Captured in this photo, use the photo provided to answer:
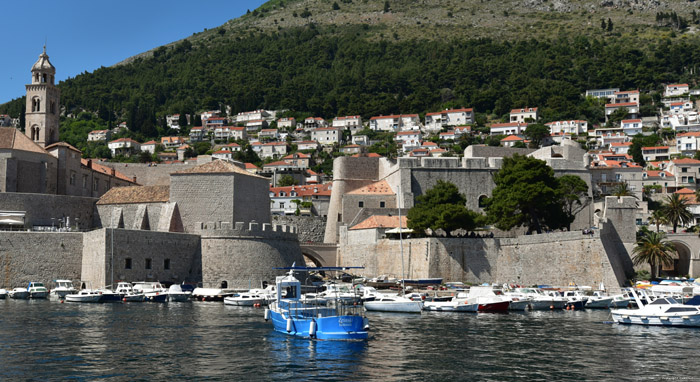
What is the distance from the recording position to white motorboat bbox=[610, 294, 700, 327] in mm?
31047

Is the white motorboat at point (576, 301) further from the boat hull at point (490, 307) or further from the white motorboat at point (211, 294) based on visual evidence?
the white motorboat at point (211, 294)

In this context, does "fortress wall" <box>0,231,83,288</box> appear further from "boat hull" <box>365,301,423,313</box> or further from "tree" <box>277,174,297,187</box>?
"tree" <box>277,174,297,187</box>

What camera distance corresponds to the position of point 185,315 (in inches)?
1313

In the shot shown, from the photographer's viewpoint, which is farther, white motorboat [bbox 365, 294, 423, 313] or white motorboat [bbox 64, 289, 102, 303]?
white motorboat [bbox 64, 289, 102, 303]

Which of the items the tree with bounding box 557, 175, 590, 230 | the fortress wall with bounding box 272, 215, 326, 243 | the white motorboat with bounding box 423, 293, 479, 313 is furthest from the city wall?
the fortress wall with bounding box 272, 215, 326, 243

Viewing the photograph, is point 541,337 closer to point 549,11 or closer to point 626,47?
point 626,47

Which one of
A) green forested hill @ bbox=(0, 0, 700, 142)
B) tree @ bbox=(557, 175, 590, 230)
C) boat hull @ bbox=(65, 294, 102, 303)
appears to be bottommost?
boat hull @ bbox=(65, 294, 102, 303)

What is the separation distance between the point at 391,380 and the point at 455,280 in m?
27.3

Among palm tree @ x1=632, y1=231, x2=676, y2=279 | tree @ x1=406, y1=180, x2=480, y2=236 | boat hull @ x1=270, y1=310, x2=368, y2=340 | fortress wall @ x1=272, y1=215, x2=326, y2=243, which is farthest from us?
fortress wall @ x1=272, y1=215, x2=326, y2=243

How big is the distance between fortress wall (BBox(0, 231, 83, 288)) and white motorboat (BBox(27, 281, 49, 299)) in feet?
2.46

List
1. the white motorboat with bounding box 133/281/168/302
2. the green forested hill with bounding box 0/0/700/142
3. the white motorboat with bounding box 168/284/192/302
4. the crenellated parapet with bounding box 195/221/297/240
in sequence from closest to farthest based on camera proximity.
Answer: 1. the white motorboat with bounding box 133/281/168/302
2. the white motorboat with bounding box 168/284/192/302
3. the crenellated parapet with bounding box 195/221/297/240
4. the green forested hill with bounding box 0/0/700/142

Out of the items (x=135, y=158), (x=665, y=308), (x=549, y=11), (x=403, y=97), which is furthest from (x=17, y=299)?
(x=549, y=11)

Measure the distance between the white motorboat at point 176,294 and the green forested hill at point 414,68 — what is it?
9078cm

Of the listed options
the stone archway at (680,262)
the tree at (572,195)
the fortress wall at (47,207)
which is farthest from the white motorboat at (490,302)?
the fortress wall at (47,207)
